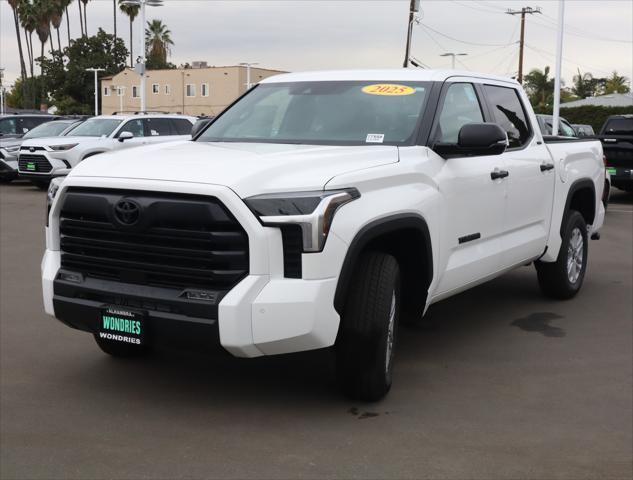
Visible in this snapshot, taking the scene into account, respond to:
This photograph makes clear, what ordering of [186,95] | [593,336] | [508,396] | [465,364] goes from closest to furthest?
[508,396] < [465,364] < [593,336] < [186,95]

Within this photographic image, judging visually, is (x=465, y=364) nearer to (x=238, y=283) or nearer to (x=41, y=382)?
(x=238, y=283)

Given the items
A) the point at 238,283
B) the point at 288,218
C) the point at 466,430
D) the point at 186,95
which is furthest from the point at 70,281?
the point at 186,95

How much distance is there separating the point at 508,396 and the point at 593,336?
1790 millimetres

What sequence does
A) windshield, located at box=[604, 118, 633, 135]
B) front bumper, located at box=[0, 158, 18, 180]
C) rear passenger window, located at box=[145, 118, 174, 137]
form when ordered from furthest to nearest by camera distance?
front bumper, located at box=[0, 158, 18, 180] < rear passenger window, located at box=[145, 118, 174, 137] < windshield, located at box=[604, 118, 633, 135]

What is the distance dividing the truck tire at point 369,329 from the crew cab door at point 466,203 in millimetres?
710

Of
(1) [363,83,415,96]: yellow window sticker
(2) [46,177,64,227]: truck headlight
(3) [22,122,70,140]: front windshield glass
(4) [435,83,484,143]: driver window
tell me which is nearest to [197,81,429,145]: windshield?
(1) [363,83,415,96]: yellow window sticker

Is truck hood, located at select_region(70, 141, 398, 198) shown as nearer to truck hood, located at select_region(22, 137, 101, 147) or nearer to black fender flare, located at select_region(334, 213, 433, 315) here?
black fender flare, located at select_region(334, 213, 433, 315)

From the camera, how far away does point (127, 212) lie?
4.41 m

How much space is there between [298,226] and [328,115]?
5.77 feet

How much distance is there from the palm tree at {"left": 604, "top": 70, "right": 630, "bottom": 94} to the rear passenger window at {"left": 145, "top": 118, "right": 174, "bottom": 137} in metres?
61.4

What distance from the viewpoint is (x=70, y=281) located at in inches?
186

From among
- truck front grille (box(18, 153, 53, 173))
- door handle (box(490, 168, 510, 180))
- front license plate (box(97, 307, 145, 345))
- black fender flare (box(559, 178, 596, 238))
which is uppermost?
door handle (box(490, 168, 510, 180))

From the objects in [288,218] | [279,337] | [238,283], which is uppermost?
[288,218]

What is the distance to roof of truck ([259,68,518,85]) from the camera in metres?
5.91
